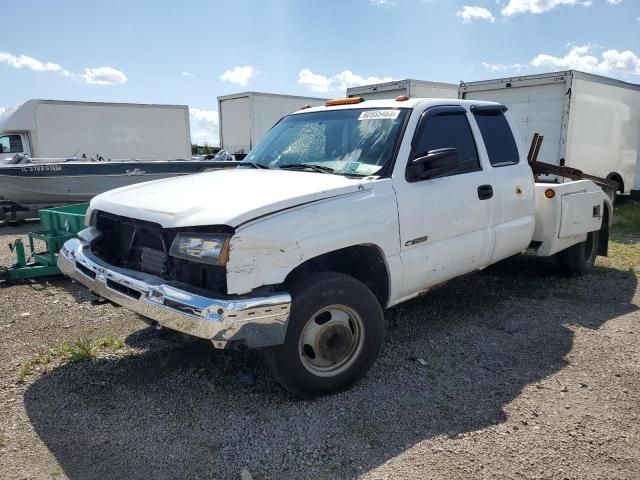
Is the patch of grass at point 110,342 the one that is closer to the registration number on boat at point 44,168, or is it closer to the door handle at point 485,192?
the door handle at point 485,192

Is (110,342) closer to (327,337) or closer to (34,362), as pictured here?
(34,362)

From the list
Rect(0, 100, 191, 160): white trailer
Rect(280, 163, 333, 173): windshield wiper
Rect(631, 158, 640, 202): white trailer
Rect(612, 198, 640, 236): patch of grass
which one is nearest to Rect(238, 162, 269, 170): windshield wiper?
Rect(280, 163, 333, 173): windshield wiper

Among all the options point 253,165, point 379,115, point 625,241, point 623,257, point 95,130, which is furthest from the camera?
point 95,130

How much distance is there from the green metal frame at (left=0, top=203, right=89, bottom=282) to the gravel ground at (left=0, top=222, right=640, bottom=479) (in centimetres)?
97

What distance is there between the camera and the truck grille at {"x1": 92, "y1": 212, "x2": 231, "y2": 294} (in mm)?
3082

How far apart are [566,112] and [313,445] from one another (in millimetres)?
9908

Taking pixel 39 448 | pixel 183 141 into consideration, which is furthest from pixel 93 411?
pixel 183 141

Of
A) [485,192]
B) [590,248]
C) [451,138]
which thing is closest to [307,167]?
[451,138]

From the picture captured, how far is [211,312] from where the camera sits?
2838 millimetres

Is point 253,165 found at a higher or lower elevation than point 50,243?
higher

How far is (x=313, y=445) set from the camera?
3.02m

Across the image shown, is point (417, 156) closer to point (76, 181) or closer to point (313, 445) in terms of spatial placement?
point (313, 445)

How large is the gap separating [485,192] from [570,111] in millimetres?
7425

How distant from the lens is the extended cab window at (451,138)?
4.12 metres
